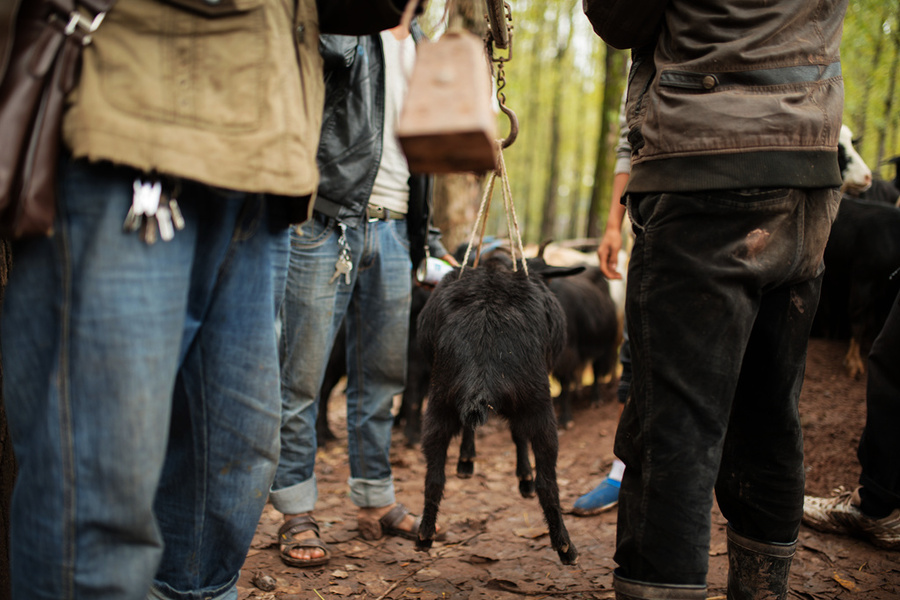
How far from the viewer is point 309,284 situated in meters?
2.68

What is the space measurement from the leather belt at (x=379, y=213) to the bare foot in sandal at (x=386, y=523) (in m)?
1.47

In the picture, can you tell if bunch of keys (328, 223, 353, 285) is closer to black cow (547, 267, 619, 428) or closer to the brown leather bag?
the brown leather bag

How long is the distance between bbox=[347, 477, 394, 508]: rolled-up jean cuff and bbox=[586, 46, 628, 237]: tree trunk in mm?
7401

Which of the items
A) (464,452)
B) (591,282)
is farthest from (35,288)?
(591,282)

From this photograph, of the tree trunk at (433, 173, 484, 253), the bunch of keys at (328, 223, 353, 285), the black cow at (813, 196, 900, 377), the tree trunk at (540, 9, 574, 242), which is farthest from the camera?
the tree trunk at (540, 9, 574, 242)

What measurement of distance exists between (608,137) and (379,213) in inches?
299

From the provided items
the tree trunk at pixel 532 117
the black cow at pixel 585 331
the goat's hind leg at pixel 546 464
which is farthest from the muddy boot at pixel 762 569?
the tree trunk at pixel 532 117

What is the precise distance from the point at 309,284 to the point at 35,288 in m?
1.53

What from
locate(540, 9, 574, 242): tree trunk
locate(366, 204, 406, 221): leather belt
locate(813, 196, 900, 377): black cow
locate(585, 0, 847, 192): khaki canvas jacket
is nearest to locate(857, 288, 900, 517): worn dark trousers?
locate(585, 0, 847, 192): khaki canvas jacket

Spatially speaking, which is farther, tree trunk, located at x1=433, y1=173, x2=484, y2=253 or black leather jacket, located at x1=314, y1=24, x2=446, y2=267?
tree trunk, located at x1=433, y1=173, x2=484, y2=253

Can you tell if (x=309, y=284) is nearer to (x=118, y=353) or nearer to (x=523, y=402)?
(x=523, y=402)

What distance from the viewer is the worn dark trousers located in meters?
2.61

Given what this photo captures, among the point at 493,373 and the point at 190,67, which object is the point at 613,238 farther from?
the point at 190,67

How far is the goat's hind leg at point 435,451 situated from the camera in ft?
8.27
